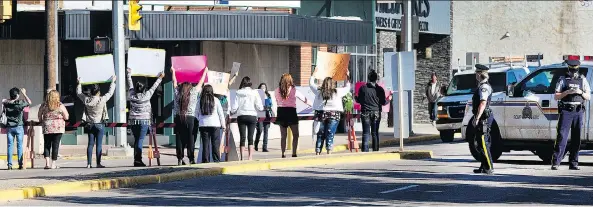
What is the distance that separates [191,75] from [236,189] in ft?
35.7

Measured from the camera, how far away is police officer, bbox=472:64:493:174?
72.3 ft

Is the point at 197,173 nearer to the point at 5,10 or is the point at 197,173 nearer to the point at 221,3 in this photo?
the point at 5,10

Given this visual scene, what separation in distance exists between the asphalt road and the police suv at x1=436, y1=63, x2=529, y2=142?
10564mm

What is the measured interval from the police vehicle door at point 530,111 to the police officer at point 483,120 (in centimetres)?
250

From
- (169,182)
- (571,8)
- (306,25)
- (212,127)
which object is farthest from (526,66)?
(571,8)

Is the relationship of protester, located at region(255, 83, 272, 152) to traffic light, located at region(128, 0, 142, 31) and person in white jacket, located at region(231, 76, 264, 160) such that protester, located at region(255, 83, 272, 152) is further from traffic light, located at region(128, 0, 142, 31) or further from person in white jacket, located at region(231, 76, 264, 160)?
person in white jacket, located at region(231, 76, 264, 160)

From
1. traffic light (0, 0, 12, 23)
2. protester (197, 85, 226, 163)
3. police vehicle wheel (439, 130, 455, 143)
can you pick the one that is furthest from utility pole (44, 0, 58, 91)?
police vehicle wheel (439, 130, 455, 143)

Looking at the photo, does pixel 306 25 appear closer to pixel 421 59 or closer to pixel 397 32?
pixel 397 32

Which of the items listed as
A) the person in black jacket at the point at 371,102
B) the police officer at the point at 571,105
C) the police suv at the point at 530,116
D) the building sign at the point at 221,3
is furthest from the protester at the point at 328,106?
the building sign at the point at 221,3

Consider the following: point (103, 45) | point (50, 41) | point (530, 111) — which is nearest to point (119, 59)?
point (103, 45)

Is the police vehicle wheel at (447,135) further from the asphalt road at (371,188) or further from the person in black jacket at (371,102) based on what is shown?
the asphalt road at (371,188)

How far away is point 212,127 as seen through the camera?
81.4ft

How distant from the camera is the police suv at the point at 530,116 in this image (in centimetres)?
2438

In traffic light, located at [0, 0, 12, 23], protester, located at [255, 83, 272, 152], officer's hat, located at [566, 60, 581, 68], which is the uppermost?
traffic light, located at [0, 0, 12, 23]
